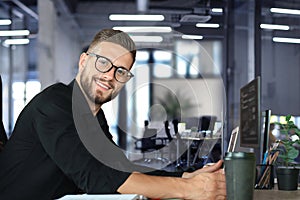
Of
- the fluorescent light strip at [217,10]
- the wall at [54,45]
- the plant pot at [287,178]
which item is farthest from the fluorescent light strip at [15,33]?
the plant pot at [287,178]

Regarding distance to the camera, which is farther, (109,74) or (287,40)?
(287,40)

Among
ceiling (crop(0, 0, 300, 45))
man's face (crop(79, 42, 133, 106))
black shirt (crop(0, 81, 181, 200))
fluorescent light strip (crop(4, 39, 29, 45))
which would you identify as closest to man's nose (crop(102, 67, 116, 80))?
man's face (crop(79, 42, 133, 106))

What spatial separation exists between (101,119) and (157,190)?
2.16 feet

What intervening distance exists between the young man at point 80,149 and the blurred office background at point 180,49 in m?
1.01

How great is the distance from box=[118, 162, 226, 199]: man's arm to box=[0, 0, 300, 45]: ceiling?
453 centimetres

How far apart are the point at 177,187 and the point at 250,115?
2.13ft

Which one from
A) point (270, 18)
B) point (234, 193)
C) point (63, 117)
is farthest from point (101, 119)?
point (270, 18)

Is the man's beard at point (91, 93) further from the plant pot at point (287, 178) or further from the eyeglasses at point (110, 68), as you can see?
the plant pot at point (287, 178)

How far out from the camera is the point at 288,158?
1.79 meters

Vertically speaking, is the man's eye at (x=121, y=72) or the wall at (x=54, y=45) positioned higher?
the wall at (x=54, y=45)

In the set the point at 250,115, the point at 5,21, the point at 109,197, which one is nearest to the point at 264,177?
the point at 250,115

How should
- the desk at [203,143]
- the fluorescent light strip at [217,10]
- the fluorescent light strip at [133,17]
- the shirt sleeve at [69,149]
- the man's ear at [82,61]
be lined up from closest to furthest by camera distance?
the shirt sleeve at [69,149]
the man's ear at [82,61]
the desk at [203,143]
the fluorescent light strip at [217,10]
the fluorescent light strip at [133,17]

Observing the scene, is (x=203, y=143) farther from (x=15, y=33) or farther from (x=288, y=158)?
(x=15, y=33)

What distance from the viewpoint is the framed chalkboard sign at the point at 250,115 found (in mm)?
1783
